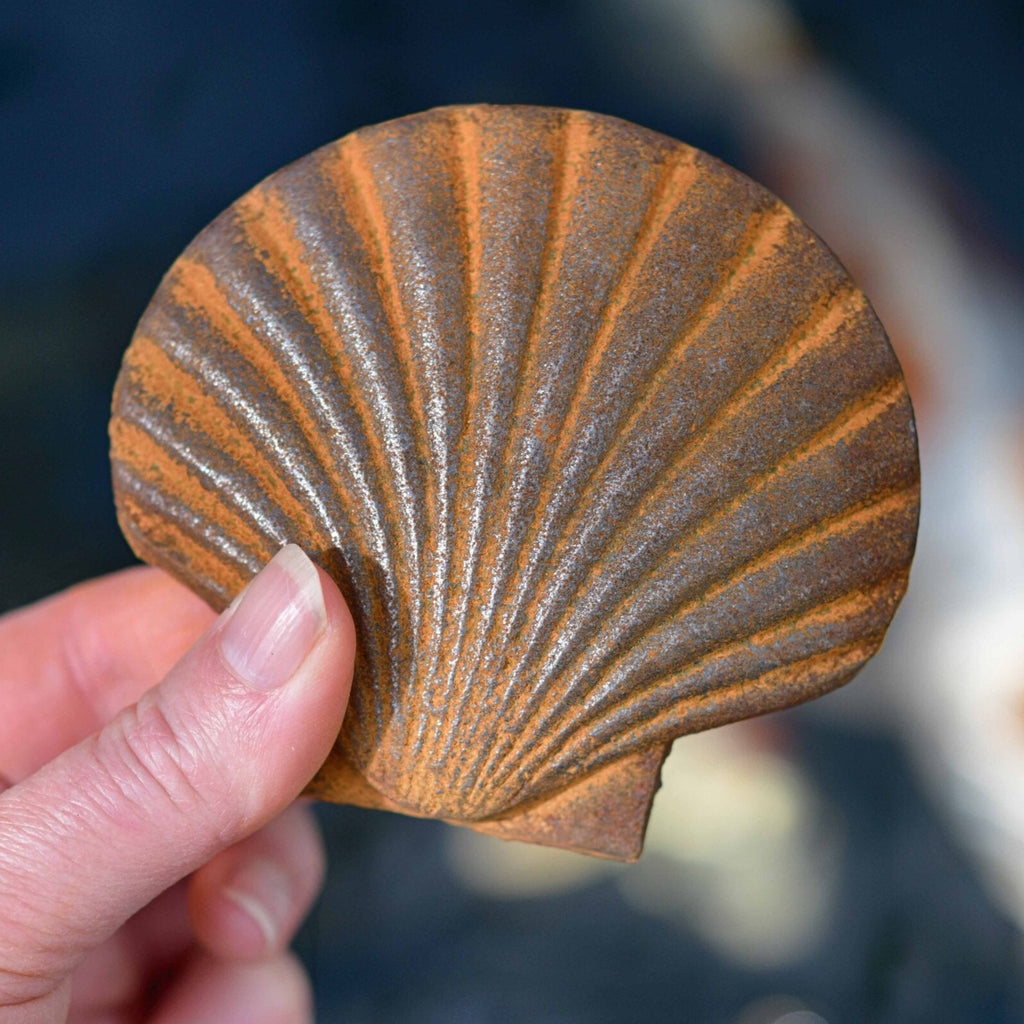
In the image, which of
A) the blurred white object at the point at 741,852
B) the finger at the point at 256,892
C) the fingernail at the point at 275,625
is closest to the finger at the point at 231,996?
the finger at the point at 256,892

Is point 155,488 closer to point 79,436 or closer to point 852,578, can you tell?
point 852,578

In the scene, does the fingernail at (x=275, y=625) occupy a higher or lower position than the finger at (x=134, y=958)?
higher

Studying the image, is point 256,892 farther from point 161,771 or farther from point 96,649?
point 161,771

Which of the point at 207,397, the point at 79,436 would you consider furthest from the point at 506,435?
the point at 79,436

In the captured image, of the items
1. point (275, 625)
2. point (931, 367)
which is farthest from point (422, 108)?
point (275, 625)

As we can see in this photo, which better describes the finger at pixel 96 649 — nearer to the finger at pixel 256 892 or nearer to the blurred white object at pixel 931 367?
the finger at pixel 256 892

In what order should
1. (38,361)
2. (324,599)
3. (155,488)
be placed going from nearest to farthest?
(324,599), (155,488), (38,361)
